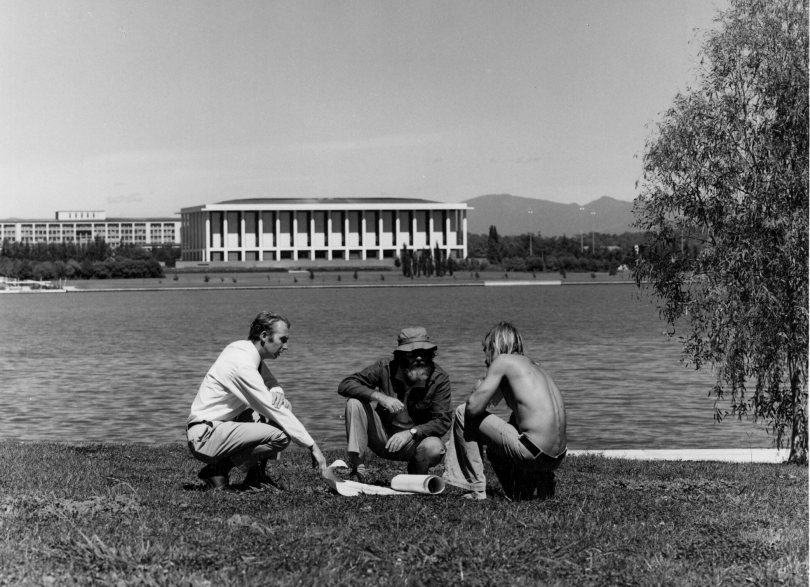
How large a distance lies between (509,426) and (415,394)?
4.58ft

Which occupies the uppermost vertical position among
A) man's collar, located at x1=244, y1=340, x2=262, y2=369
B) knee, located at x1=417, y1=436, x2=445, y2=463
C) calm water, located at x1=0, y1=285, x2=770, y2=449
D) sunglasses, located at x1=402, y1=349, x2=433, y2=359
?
man's collar, located at x1=244, y1=340, x2=262, y2=369

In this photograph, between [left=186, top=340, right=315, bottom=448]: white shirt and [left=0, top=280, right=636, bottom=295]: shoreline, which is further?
[left=0, top=280, right=636, bottom=295]: shoreline

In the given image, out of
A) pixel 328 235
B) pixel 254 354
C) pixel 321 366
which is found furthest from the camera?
pixel 328 235

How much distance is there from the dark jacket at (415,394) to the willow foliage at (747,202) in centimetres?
653

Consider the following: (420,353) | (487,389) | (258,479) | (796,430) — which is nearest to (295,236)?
(796,430)

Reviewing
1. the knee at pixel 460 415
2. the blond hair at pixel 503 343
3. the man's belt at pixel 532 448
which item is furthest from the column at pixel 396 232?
the man's belt at pixel 532 448

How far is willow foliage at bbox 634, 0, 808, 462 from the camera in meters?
13.8

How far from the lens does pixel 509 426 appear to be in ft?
25.1

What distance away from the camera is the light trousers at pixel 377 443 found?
8648 millimetres

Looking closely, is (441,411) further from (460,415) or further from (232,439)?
(232,439)

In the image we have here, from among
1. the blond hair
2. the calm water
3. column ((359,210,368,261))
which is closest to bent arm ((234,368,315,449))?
the blond hair

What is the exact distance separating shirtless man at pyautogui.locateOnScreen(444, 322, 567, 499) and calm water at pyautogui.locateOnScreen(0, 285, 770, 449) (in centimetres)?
1016

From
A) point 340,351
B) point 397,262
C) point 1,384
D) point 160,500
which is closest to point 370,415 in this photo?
point 160,500

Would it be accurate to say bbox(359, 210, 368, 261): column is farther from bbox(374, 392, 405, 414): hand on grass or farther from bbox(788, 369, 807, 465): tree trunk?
bbox(374, 392, 405, 414): hand on grass
